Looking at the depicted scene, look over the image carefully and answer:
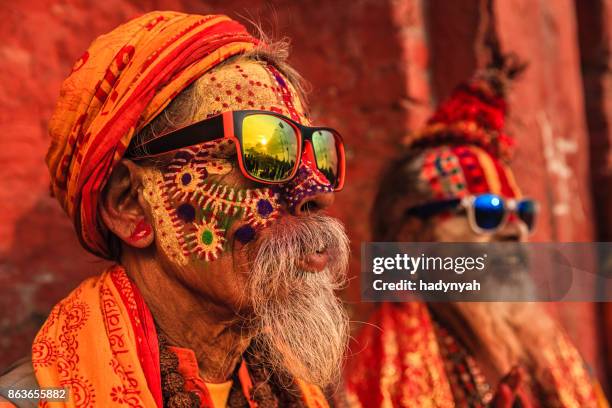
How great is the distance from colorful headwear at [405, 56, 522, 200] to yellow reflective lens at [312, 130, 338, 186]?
1037 millimetres

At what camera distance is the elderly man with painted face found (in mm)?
1743

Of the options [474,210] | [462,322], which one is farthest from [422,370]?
[474,210]

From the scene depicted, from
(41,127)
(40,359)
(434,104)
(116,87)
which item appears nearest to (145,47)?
(116,87)

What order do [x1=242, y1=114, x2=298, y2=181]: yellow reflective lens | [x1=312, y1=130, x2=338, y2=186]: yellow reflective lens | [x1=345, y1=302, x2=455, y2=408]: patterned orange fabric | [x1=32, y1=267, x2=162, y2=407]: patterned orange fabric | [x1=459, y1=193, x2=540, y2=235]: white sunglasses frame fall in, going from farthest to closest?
[x1=459, y1=193, x2=540, y2=235]: white sunglasses frame → [x1=345, y1=302, x2=455, y2=408]: patterned orange fabric → [x1=312, y1=130, x2=338, y2=186]: yellow reflective lens → [x1=242, y1=114, x2=298, y2=181]: yellow reflective lens → [x1=32, y1=267, x2=162, y2=407]: patterned orange fabric

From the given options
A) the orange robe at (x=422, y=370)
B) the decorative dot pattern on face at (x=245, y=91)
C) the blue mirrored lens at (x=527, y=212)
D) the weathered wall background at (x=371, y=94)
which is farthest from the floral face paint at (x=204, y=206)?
the blue mirrored lens at (x=527, y=212)

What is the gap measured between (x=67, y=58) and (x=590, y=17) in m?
3.43

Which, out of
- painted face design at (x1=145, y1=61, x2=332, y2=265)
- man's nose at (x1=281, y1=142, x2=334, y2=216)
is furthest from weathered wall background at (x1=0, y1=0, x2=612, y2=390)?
man's nose at (x1=281, y1=142, x2=334, y2=216)

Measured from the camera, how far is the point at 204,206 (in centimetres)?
175

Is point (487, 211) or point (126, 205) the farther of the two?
point (487, 211)

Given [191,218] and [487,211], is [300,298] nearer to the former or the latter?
[191,218]

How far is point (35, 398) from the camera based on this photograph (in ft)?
5.43

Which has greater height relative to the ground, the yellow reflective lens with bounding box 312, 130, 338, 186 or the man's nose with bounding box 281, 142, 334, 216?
the yellow reflective lens with bounding box 312, 130, 338, 186

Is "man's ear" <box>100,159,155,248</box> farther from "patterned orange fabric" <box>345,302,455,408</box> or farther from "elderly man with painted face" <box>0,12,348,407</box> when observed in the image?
"patterned orange fabric" <box>345,302,455,408</box>

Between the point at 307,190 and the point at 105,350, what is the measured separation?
58 centimetres
